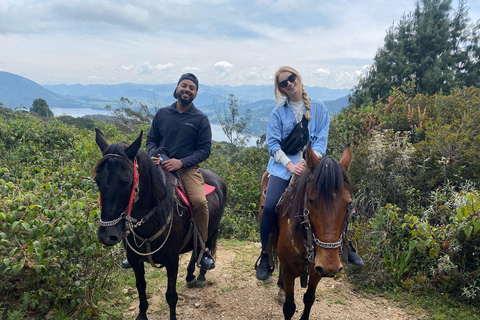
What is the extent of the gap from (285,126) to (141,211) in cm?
190

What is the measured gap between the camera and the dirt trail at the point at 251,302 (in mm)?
3787

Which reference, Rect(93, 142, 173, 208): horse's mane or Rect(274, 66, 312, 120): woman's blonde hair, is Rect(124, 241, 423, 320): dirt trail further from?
Rect(274, 66, 312, 120): woman's blonde hair

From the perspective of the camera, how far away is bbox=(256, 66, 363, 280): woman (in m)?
3.19

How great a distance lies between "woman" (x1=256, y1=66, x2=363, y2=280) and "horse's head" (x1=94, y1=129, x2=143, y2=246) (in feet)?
5.24

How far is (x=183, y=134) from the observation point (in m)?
3.61

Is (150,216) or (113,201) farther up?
(113,201)

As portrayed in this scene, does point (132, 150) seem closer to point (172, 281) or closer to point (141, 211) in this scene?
point (141, 211)

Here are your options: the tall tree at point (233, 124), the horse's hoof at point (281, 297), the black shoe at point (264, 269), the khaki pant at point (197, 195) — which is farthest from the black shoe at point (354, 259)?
the tall tree at point (233, 124)

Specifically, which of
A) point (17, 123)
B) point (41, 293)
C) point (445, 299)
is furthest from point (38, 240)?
point (17, 123)

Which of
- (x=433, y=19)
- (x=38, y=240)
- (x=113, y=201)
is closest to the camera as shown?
(x=113, y=201)

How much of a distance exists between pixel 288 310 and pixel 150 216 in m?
1.89

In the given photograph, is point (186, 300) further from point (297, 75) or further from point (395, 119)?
point (395, 119)

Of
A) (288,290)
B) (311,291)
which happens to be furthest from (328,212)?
(311,291)

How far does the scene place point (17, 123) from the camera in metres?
7.84
